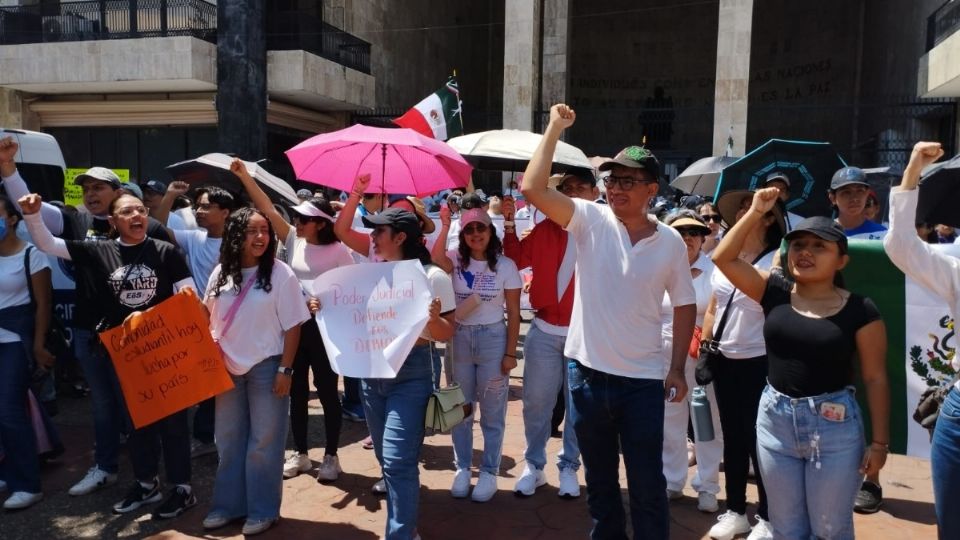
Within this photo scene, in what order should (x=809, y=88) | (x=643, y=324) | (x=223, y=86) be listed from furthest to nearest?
(x=809, y=88) < (x=223, y=86) < (x=643, y=324)

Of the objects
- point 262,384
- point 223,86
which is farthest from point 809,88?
point 262,384

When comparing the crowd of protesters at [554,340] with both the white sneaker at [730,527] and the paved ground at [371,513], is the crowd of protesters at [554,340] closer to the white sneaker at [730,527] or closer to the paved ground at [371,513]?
the white sneaker at [730,527]

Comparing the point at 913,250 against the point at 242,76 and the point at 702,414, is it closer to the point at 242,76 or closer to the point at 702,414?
the point at 702,414

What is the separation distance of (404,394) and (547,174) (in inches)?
56.1

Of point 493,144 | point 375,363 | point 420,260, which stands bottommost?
point 375,363

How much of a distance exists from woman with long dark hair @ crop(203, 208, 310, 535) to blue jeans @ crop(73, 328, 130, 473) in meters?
0.90

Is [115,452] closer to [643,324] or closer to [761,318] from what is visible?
[643,324]

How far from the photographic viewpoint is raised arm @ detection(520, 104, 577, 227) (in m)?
3.29

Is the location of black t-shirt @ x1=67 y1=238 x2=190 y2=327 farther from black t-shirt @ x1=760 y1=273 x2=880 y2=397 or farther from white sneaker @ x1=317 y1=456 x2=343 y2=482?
black t-shirt @ x1=760 y1=273 x2=880 y2=397

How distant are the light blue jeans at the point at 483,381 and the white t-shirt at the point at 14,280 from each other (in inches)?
110

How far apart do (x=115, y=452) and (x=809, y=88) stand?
28188mm

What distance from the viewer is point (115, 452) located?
5.00 meters

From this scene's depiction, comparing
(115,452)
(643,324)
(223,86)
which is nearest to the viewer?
(643,324)

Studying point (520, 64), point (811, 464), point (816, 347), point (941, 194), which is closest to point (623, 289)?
point (816, 347)
